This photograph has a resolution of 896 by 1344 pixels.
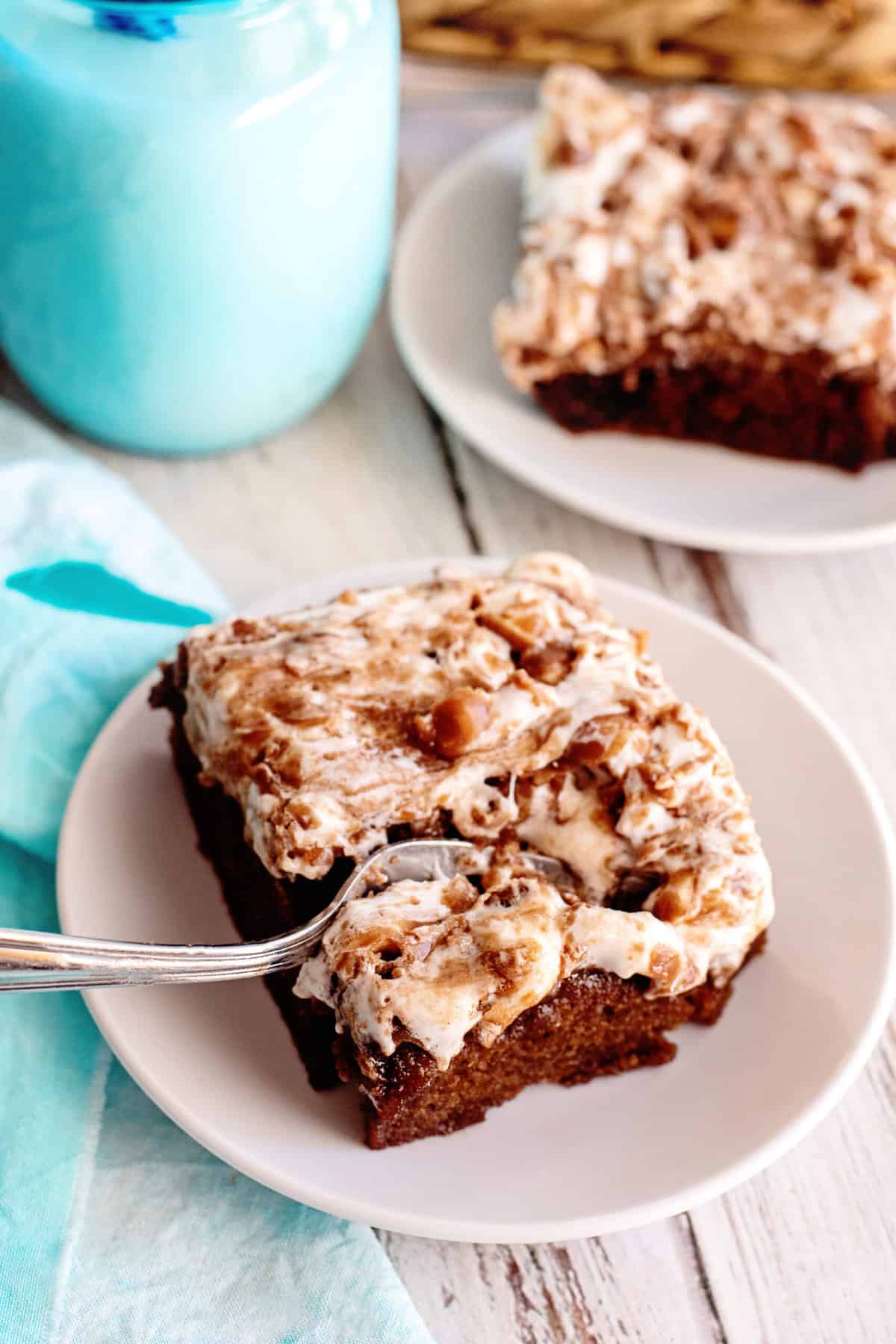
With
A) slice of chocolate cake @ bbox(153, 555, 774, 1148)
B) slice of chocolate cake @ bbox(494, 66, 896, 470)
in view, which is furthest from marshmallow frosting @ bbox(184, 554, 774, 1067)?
slice of chocolate cake @ bbox(494, 66, 896, 470)

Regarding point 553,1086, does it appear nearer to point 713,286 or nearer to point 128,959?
point 128,959

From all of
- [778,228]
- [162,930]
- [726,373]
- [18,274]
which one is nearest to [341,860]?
[162,930]

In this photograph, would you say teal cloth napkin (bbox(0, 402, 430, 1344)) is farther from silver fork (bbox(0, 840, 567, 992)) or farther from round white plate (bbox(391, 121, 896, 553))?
round white plate (bbox(391, 121, 896, 553))

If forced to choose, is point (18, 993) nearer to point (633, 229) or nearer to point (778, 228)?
point (633, 229)

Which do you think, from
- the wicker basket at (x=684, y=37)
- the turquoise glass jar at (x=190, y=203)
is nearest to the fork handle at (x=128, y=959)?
the turquoise glass jar at (x=190, y=203)

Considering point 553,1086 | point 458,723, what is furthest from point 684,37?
point 553,1086

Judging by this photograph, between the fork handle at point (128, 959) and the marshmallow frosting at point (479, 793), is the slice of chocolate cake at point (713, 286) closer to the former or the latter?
the marshmallow frosting at point (479, 793)
